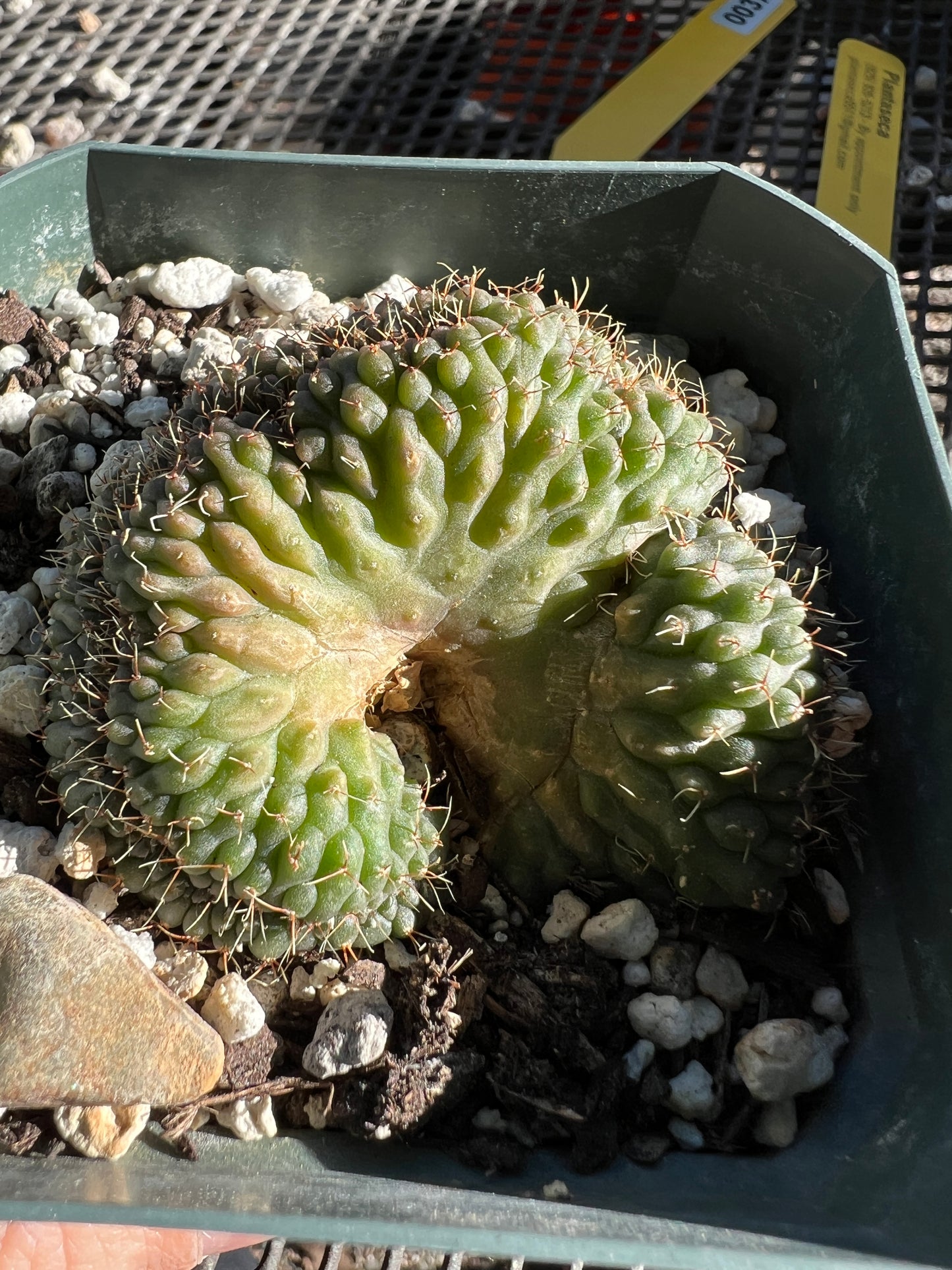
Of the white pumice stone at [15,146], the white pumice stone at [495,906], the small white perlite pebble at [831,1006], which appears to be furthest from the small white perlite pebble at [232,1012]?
the white pumice stone at [15,146]

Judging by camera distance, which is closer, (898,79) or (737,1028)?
(737,1028)

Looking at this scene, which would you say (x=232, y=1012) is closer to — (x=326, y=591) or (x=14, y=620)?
(x=326, y=591)

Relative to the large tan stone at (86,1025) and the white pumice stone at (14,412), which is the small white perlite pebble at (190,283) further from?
the large tan stone at (86,1025)

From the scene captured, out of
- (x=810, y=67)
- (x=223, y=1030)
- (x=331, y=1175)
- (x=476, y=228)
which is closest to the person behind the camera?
(x=331, y=1175)

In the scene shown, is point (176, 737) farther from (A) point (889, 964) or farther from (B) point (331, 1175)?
(A) point (889, 964)

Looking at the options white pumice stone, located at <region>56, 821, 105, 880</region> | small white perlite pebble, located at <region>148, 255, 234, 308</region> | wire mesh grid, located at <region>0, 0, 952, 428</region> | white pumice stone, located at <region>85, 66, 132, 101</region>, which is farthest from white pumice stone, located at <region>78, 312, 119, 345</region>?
white pumice stone, located at <region>56, 821, 105, 880</region>

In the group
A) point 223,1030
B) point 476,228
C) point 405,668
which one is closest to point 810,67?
point 476,228

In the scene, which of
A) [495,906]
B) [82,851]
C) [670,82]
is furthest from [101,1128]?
[670,82]
